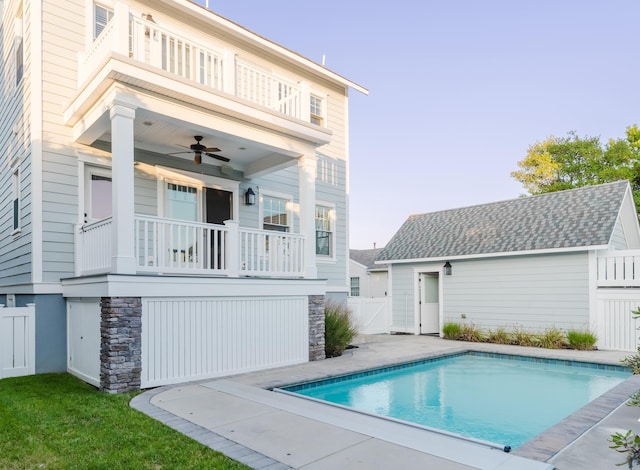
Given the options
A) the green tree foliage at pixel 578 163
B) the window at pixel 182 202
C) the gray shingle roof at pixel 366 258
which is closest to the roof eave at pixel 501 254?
the window at pixel 182 202

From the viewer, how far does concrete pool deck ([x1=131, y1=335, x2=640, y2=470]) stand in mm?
3957

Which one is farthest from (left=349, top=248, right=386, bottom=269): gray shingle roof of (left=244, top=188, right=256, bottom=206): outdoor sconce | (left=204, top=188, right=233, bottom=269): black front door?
(left=204, top=188, right=233, bottom=269): black front door

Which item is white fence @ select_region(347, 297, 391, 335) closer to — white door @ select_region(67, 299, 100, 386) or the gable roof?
white door @ select_region(67, 299, 100, 386)

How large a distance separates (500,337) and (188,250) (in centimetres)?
940

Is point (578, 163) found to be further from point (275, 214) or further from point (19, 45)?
point (19, 45)

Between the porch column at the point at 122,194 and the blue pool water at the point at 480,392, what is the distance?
344 cm

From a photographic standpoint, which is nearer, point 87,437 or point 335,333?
point 87,437

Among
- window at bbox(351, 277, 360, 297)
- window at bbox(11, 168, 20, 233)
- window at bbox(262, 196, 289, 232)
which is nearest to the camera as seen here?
window at bbox(11, 168, 20, 233)

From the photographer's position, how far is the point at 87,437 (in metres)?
4.64

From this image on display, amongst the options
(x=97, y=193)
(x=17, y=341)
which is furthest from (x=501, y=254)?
(x=17, y=341)

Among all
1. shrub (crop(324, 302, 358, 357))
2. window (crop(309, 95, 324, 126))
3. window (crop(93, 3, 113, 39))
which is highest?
window (crop(93, 3, 113, 39))

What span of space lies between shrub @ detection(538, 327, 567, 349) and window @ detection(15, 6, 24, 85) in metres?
14.1

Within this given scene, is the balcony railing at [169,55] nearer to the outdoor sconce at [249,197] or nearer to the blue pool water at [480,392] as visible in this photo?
the outdoor sconce at [249,197]

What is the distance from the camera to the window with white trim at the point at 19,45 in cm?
933
